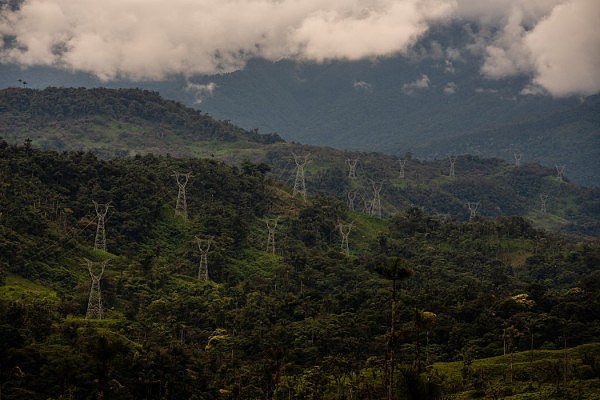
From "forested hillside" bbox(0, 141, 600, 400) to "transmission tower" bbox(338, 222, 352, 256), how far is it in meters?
2.04

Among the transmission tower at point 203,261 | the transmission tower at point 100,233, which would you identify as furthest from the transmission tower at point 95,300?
the transmission tower at point 203,261

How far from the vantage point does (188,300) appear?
4262 inches

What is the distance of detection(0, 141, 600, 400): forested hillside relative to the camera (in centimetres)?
7381

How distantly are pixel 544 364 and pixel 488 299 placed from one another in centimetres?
2642

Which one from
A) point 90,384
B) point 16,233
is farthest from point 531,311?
point 16,233

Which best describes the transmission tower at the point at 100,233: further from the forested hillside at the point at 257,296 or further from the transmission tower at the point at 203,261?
the transmission tower at the point at 203,261

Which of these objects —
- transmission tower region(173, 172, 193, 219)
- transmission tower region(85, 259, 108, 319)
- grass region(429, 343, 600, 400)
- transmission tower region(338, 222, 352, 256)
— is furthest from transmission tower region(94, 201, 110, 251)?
grass region(429, 343, 600, 400)

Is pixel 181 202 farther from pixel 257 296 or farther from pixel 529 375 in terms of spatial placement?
pixel 529 375

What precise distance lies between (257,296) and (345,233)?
2711 inches

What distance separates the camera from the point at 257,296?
114 meters

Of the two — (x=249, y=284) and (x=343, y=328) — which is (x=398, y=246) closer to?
(x=249, y=284)

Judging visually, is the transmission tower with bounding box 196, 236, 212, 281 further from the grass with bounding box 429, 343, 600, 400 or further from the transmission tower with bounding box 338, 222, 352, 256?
the grass with bounding box 429, 343, 600, 400

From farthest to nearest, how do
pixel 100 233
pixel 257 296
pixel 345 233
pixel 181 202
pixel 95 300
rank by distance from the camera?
pixel 345 233, pixel 181 202, pixel 100 233, pixel 257 296, pixel 95 300

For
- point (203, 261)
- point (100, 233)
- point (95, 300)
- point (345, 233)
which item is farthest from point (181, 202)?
point (95, 300)
